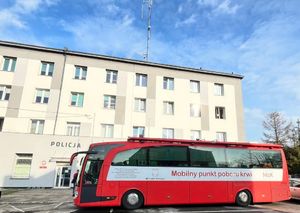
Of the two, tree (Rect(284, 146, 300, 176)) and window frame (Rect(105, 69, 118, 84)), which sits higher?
window frame (Rect(105, 69, 118, 84))

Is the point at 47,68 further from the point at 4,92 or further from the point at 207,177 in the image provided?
the point at 207,177

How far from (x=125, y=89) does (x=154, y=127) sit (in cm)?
477

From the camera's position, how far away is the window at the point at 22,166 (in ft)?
70.2

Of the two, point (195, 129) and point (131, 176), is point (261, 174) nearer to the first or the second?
point (131, 176)

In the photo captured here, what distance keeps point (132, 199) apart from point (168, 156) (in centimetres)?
265

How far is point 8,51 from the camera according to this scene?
23.8 meters

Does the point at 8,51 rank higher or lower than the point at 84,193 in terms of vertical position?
higher

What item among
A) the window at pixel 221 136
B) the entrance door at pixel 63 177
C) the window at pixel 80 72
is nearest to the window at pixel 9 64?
the window at pixel 80 72

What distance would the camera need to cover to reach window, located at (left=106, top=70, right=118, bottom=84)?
1003 inches

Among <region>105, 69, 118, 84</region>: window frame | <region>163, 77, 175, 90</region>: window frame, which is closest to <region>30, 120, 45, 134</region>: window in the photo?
Result: <region>105, 69, 118, 84</region>: window frame

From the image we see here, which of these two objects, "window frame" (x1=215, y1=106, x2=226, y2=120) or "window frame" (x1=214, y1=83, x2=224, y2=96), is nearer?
"window frame" (x1=215, y1=106, x2=226, y2=120)

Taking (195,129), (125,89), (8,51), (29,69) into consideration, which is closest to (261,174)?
(195,129)

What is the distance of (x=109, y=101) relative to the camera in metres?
24.8

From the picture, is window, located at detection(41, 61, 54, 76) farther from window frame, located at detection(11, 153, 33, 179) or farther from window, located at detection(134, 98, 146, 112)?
window, located at detection(134, 98, 146, 112)
